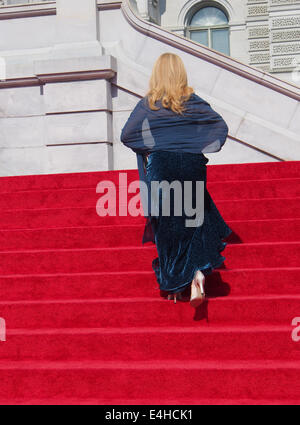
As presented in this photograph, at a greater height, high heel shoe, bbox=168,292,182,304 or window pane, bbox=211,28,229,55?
window pane, bbox=211,28,229,55

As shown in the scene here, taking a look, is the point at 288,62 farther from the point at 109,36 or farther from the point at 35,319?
the point at 35,319

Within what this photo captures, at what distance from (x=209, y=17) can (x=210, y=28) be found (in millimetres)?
400

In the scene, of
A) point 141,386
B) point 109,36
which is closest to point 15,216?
point 141,386

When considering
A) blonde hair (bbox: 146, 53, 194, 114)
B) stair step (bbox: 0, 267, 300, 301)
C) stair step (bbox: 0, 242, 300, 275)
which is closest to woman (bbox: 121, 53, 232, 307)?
blonde hair (bbox: 146, 53, 194, 114)

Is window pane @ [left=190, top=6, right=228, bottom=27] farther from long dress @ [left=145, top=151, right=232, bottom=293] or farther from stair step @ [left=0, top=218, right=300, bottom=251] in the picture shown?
long dress @ [left=145, top=151, right=232, bottom=293]

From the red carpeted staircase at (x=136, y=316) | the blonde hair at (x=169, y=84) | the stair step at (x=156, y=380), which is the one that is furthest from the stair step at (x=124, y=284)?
the blonde hair at (x=169, y=84)

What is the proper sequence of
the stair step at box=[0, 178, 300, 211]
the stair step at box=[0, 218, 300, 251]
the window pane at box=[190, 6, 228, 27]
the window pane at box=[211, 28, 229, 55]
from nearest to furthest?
the stair step at box=[0, 218, 300, 251]
the stair step at box=[0, 178, 300, 211]
the window pane at box=[211, 28, 229, 55]
the window pane at box=[190, 6, 228, 27]

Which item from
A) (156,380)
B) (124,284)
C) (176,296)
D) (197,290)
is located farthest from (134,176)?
(156,380)

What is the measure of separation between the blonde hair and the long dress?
35cm

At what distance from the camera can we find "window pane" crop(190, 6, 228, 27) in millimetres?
20562

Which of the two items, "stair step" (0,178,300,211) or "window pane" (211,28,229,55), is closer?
"stair step" (0,178,300,211)

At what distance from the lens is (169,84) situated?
14.3 ft

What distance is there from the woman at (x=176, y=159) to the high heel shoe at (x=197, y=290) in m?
0.05

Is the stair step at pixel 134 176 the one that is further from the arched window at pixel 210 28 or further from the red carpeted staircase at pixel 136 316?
the arched window at pixel 210 28
